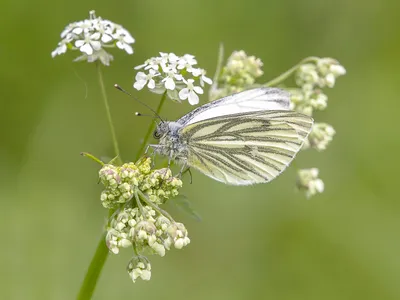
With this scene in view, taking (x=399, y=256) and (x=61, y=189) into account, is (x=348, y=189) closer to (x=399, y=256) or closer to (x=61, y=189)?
(x=399, y=256)

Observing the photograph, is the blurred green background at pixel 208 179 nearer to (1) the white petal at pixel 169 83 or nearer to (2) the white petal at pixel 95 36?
(2) the white petal at pixel 95 36

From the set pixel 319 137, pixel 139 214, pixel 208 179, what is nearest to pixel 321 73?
pixel 319 137

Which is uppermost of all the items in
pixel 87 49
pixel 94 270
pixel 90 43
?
pixel 90 43

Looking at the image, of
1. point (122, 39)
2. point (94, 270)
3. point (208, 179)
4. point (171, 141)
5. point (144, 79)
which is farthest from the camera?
point (208, 179)

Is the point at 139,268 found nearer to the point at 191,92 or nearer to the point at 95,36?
the point at 191,92

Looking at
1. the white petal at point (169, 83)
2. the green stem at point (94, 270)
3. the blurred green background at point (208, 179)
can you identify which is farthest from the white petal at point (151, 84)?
the blurred green background at point (208, 179)
